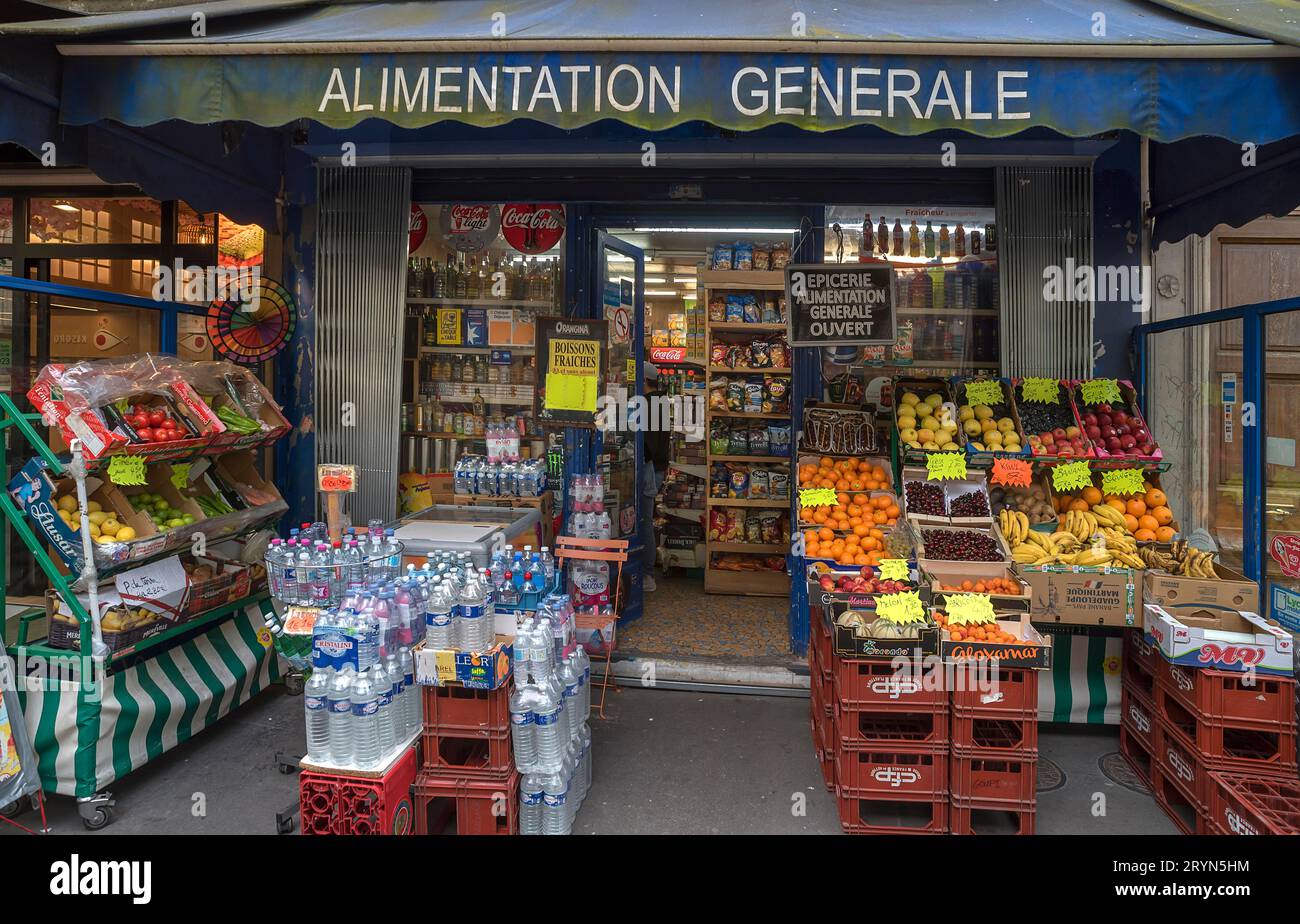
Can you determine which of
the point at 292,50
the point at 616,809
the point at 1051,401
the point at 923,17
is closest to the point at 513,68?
the point at 292,50

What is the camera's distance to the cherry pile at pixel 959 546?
4668 mm

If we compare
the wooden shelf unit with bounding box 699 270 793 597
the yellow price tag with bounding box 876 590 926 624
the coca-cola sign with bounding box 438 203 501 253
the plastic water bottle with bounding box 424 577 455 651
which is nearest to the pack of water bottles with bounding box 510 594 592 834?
the plastic water bottle with bounding box 424 577 455 651

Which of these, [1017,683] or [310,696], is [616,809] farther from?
[1017,683]

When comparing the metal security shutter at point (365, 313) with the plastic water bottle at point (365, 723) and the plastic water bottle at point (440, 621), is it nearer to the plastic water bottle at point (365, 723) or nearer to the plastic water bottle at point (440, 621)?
the plastic water bottle at point (440, 621)

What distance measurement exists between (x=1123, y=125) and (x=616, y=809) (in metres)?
4.19

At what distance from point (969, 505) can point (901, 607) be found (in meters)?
1.53

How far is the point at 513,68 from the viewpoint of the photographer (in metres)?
3.66

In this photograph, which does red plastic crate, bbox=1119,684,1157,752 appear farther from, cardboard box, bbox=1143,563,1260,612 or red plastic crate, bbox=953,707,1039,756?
red plastic crate, bbox=953,707,1039,756

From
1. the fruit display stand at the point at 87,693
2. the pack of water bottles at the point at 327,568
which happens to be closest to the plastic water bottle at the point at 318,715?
the pack of water bottles at the point at 327,568

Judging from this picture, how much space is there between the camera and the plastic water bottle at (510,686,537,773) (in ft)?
12.1

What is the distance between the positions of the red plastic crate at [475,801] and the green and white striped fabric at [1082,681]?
3480 mm

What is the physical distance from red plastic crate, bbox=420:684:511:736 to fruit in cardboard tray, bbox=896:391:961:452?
3217 mm

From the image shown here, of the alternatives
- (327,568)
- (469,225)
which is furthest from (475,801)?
(469,225)

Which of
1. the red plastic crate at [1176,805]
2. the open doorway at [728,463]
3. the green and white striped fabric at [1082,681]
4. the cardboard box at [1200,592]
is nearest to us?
the red plastic crate at [1176,805]
